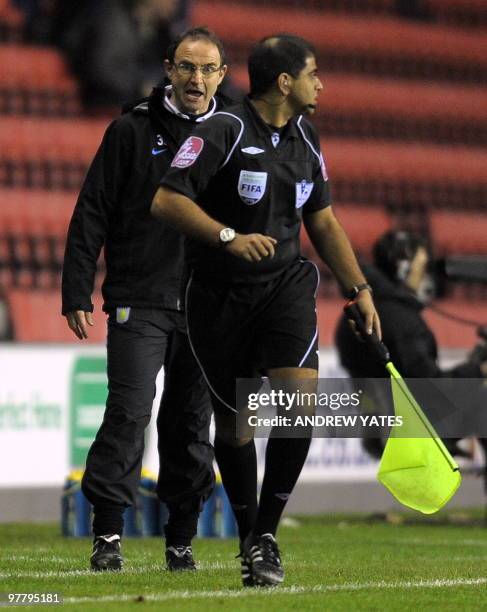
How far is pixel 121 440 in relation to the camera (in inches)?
217

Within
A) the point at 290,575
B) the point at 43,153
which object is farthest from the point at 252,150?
the point at 43,153

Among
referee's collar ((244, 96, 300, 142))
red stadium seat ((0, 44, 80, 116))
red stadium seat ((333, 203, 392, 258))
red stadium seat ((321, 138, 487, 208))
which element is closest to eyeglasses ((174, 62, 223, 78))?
referee's collar ((244, 96, 300, 142))

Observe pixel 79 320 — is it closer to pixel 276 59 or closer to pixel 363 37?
pixel 276 59

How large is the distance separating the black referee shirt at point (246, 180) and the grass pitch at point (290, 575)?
1013 mm

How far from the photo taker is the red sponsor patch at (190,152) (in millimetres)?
4844

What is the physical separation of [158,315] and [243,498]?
797 mm

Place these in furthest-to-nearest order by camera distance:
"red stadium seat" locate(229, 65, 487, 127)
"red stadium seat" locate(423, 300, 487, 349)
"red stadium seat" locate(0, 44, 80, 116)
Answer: "red stadium seat" locate(229, 65, 487, 127) < "red stadium seat" locate(0, 44, 80, 116) < "red stadium seat" locate(423, 300, 487, 349)

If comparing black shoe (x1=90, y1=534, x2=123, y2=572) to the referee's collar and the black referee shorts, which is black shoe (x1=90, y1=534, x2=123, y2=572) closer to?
the black referee shorts

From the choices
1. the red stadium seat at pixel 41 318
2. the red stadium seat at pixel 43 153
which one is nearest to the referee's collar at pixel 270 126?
the red stadium seat at pixel 41 318

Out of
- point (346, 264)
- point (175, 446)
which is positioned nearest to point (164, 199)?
point (346, 264)

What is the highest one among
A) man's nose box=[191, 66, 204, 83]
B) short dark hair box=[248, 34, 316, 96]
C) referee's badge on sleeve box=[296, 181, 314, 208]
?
short dark hair box=[248, 34, 316, 96]

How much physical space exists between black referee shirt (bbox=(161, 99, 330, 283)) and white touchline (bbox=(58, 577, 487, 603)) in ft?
3.20

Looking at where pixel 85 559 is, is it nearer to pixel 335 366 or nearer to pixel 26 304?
pixel 335 366

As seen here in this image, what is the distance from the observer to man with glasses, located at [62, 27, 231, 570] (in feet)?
18.1
